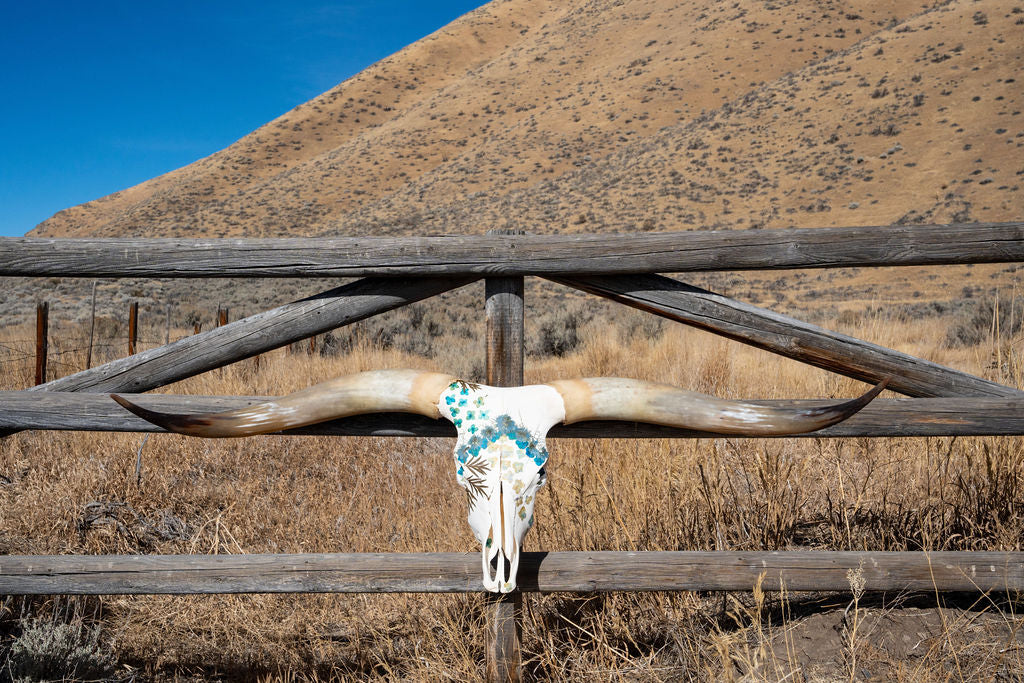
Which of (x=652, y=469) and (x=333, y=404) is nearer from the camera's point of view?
(x=333, y=404)

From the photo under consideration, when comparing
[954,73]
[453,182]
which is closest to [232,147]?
[453,182]

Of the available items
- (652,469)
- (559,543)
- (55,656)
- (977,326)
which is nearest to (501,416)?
(559,543)

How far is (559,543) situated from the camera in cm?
312

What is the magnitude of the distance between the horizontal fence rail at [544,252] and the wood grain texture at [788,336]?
0.09 metres

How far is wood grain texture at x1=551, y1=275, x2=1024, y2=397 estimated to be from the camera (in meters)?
2.38

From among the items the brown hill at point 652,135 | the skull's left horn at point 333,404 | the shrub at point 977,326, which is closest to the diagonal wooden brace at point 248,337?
the skull's left horn at point 333,404

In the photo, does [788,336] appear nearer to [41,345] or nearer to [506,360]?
[506,360]

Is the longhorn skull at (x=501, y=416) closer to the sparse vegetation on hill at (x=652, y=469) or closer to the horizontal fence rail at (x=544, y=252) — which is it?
the horizontal fence rail at (x=544, y=252)

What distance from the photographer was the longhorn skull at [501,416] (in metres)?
1.98

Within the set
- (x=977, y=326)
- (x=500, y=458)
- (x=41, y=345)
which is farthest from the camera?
(x=977, y=326)

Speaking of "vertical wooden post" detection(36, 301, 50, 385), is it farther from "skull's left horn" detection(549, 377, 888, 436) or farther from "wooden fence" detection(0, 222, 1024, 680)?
"skull's left horn" detection(549, 377, 888, 436)

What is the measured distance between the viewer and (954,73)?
3088 centimetres

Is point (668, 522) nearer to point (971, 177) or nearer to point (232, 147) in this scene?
point (971, 177)

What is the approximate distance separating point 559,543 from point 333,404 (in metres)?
1.51
